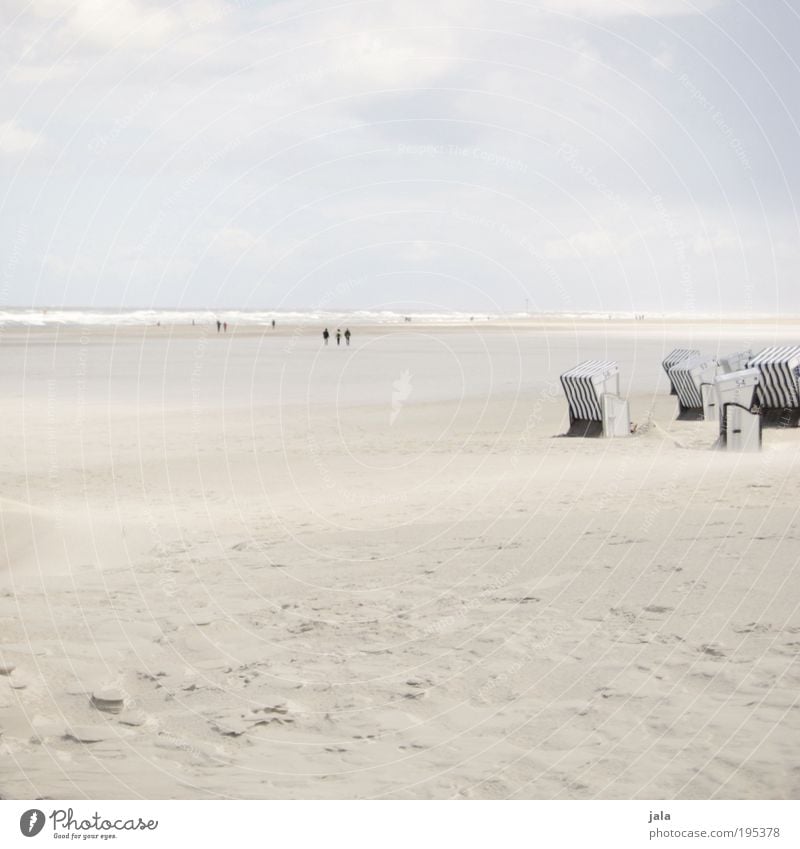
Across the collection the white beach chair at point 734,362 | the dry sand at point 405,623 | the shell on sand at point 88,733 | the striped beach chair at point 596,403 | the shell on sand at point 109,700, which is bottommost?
the shell on sand at point 88,733

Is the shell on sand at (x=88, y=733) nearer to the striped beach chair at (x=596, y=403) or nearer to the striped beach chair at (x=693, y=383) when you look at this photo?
the striped beach chair at (x=596, y=403)

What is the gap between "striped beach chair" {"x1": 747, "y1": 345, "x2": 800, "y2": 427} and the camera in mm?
20438

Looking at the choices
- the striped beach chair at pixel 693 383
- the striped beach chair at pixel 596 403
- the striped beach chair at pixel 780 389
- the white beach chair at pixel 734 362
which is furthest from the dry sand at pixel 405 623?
the white beach chair at pixel 734 362

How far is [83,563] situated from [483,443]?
10.3m

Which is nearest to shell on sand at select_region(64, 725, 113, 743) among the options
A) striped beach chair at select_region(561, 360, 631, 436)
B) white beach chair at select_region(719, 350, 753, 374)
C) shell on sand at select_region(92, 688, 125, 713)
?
shell on sand at select_region(92, 688, 125, 713)

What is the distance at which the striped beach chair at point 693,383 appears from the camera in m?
22.8

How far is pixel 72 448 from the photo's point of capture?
19.4 metres

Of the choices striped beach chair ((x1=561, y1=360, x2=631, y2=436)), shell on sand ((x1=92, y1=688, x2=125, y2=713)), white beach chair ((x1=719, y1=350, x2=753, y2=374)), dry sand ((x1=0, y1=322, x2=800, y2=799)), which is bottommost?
shell on sand ((x1=92, y1=688, x2=125, y2=713))

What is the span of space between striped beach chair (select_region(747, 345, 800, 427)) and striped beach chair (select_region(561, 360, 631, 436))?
321 cm

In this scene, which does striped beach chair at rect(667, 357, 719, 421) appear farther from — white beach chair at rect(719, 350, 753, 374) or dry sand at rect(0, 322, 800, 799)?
dry sand at rect(0, 322, 800, 799)

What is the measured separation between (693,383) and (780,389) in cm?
243

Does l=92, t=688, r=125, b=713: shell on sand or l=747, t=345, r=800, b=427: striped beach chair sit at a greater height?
l=747, t=345, r=800, b=427: striped beach chair

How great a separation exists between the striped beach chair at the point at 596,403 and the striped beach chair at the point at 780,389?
3.21 m

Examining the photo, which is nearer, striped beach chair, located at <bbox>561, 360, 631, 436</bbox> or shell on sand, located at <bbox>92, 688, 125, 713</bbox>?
shell on sand, located at <bbox>92, 688, 125, 713</bbox>
